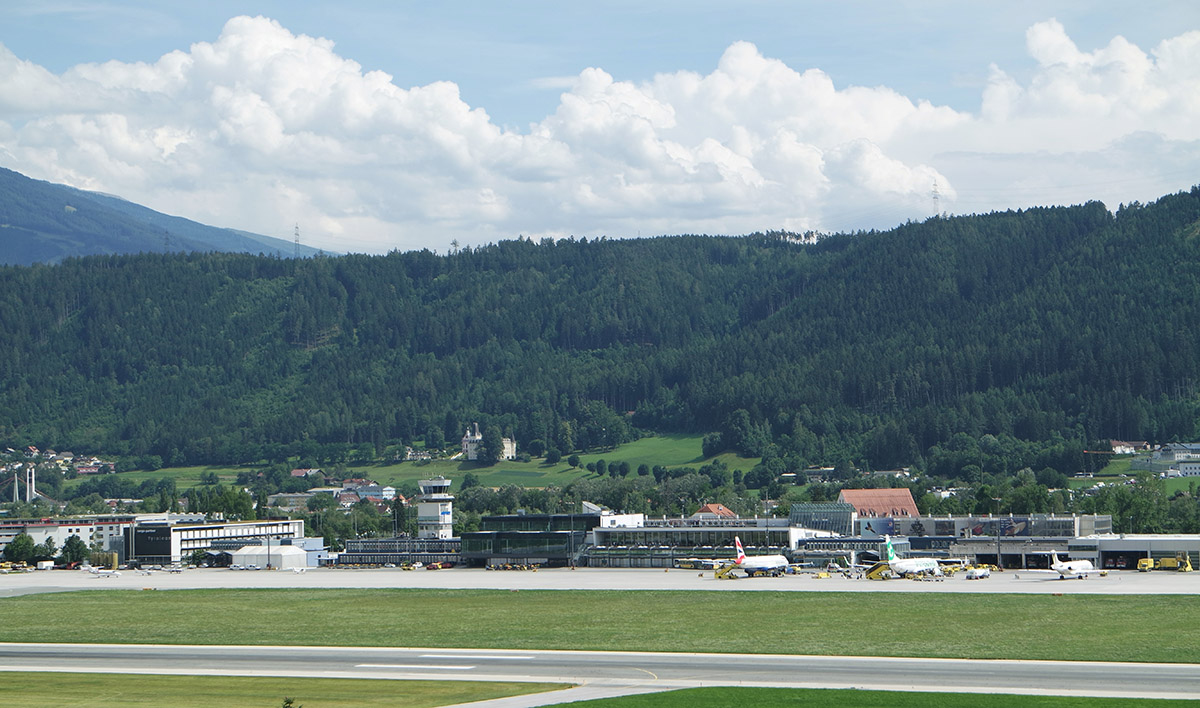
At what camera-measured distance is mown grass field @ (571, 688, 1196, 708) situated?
2014 inches

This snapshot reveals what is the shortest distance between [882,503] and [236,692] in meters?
150

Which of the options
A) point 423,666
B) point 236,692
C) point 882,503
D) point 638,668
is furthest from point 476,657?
point 882,503

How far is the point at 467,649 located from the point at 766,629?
18390mm

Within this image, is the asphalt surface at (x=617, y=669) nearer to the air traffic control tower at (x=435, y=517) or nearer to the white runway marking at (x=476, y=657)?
the white runway marking at (x=476, y=657)

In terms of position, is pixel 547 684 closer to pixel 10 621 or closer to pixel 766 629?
pixel 766 629

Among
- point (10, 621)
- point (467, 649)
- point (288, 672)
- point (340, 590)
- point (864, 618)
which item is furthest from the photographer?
point (340, 590)

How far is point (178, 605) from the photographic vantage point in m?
106

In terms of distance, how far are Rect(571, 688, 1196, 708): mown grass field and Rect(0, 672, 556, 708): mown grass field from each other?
5.88m

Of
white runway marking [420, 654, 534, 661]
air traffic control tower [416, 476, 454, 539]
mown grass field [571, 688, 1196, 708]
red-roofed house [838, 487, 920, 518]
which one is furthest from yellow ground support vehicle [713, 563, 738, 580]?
mown grass field [571, 688, 1196, 708]

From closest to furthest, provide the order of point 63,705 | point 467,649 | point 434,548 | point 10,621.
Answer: point 63,705 < point 467,649 < point 10,621 < point 434,548

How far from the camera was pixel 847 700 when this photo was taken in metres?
52.7

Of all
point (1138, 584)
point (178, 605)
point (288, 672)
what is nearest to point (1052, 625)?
point (1138, 584)

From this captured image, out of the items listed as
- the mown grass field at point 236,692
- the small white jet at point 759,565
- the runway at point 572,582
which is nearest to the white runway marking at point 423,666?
the mown grass field at point 236,692

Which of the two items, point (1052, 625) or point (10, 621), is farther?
point (10, 621)
